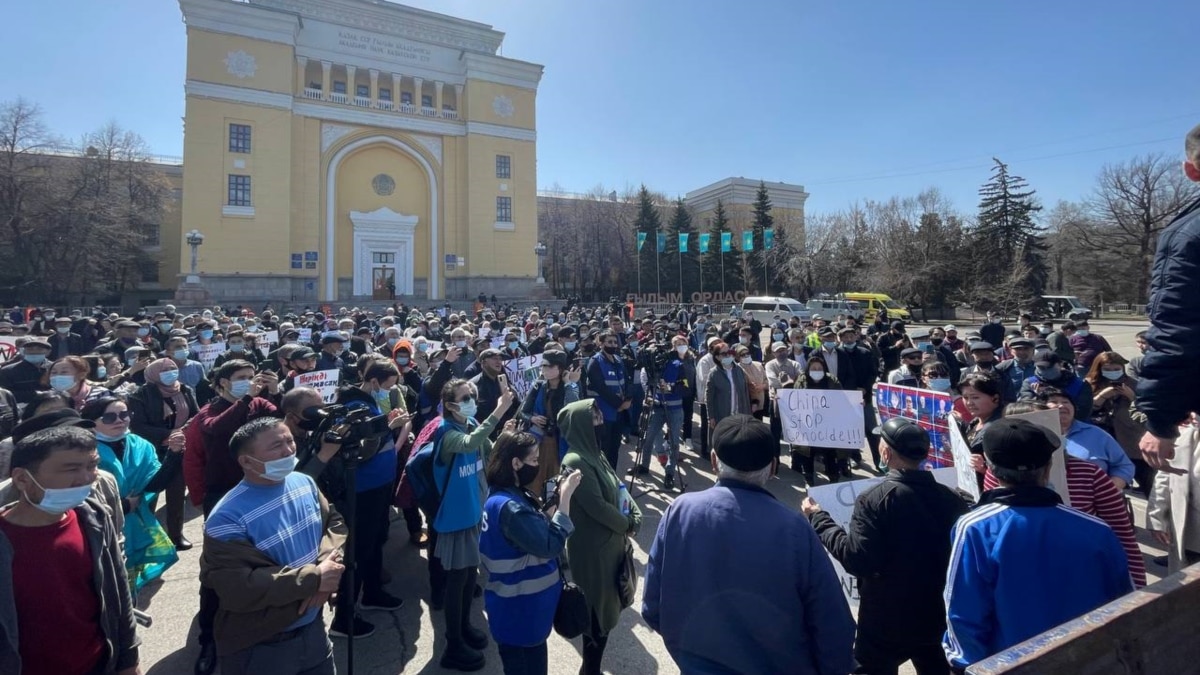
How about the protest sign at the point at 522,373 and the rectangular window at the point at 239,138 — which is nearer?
the protest sign at the point at 522,373

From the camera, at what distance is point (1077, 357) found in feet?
31.9

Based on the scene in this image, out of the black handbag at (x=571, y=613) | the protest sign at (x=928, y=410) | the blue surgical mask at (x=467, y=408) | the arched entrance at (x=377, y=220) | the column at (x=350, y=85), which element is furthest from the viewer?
the arched entrance at (x=377, y=220)

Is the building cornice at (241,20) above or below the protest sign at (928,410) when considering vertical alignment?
above

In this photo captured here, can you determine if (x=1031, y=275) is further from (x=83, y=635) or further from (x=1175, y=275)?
(x=83, y=635)

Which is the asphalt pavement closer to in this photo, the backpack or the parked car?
the backpack

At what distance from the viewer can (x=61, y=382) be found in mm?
5461

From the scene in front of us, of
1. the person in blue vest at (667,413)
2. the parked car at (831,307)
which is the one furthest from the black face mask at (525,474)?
the parked car at (831,307)

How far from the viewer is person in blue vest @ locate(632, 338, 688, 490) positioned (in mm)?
7730

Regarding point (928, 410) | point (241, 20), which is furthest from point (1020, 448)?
point (241, 20)

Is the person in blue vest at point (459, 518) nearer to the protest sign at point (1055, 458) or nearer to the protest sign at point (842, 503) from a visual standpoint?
the protest sign at point (842, 503)

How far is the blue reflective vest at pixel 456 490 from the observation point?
3.92m

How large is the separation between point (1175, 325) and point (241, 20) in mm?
45466

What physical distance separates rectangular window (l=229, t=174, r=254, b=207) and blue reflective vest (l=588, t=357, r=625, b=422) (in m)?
36.6

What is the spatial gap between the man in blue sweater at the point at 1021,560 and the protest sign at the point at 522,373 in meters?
A: 6.68
